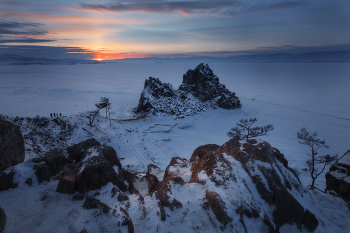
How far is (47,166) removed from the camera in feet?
49.9

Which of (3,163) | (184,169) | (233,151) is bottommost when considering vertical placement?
(184,169)

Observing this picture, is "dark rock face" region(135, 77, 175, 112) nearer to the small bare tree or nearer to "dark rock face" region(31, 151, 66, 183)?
the small bare tree

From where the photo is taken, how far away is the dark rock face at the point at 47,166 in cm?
1444

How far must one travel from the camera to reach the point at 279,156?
A: 16.1m

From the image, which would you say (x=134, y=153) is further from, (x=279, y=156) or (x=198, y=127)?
(x=279, y=156)

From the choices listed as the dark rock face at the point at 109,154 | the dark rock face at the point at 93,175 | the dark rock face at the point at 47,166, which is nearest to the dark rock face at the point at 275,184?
the dark rock face at the point at 93,175

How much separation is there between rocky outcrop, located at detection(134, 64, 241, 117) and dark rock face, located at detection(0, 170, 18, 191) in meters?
33.5

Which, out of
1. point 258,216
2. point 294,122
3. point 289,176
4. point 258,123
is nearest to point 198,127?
point 258,123

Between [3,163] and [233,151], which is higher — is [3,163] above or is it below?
below

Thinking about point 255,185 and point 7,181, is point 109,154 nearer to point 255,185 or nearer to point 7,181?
point 7,181

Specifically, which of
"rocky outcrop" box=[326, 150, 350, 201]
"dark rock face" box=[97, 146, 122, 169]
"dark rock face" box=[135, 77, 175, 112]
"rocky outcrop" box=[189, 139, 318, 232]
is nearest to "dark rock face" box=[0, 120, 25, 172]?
"dark rock face" box=[97, 146, 122, 169]

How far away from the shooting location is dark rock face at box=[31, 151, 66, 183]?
47.4 ft

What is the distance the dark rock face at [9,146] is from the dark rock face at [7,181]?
1.09 meters

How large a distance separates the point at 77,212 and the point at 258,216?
423 inches
